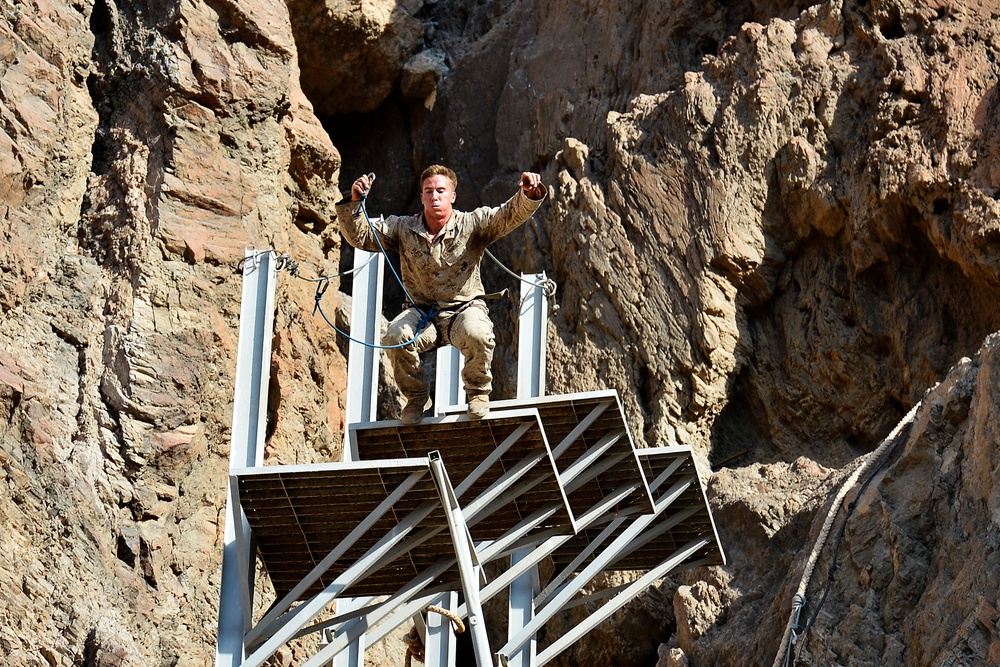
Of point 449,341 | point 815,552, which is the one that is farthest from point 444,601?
point 815,552

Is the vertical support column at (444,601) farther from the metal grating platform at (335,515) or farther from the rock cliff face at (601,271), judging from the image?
the rock cliff face at (601,271)

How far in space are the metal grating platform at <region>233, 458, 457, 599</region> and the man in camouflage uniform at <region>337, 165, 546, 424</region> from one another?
1.93ft

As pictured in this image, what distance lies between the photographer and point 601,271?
50.1 ft

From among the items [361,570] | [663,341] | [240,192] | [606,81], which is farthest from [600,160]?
[361,570]

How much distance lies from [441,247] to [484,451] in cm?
132

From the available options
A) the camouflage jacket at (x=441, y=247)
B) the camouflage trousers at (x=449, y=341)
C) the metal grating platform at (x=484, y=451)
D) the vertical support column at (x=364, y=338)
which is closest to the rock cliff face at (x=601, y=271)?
the metal grating platform at (x=484, y=451)

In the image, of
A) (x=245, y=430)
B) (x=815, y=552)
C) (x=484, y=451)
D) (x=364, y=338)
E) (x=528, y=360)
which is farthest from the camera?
(x=815, y=552)

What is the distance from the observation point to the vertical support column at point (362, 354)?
10148 mm

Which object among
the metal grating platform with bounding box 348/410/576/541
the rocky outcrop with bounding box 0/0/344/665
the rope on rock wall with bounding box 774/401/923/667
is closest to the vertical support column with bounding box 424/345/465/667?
the metal grating platform with bounding box 348/410/576/541

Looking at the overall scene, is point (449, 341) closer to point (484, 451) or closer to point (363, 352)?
point (484, 451)

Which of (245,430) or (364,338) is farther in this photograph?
(364,338)

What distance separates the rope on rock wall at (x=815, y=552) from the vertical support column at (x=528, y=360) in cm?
183

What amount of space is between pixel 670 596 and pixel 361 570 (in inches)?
223

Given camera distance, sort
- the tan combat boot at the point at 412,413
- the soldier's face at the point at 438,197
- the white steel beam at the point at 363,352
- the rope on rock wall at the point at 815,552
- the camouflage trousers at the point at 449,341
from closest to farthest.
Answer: the camouflage trousers at the point at 449,341 < the tan combat boot at the point at 412,413 < the soldier's face at the point at 438,197 < the white steel beam at the point at 363,352 < the rope on rock wall at the point at 815,552
